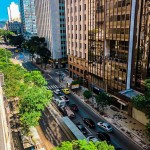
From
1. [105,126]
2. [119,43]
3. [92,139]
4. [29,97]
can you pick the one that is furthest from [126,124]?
[29,97]

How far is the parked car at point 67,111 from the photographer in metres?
48.5

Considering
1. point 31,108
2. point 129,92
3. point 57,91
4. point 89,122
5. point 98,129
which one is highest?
point 129,92

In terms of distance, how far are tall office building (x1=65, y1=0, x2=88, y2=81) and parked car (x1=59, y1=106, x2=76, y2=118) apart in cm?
2127

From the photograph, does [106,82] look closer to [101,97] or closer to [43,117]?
[101,97]

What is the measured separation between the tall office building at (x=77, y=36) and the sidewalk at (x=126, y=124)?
871 inches

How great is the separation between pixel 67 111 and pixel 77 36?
111 ft

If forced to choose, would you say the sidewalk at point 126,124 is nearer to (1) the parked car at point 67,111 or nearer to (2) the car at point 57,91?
(1) the parked car at point 67,111

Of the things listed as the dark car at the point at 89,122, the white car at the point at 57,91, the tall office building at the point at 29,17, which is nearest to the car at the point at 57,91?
the white car at the point at 57,91

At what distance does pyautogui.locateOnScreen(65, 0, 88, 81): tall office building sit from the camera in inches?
2611

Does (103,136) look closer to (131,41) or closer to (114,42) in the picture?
(131,41)

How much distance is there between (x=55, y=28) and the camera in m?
95.8

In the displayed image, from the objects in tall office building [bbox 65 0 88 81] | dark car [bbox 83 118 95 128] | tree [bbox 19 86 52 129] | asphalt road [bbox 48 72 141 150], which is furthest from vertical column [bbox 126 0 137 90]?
tree [bbox 19 86 52 129]

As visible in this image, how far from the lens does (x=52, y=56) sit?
10050 centimetres

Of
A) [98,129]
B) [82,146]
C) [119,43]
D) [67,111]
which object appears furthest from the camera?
[67,111]
